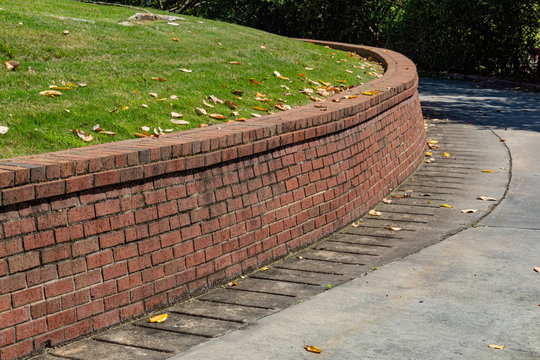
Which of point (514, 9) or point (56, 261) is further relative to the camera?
point (514, 9)

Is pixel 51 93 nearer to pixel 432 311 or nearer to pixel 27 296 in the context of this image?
pixel 27 296

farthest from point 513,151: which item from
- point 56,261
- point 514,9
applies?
point 514,9

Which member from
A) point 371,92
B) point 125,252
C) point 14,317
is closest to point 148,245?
point 125,252

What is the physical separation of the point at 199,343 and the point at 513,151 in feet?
23.2

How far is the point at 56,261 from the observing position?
178 inches

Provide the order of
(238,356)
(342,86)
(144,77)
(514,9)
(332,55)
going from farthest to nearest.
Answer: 1. (514,9)
2. (332,55)
3. (342,86)
4. (144,77)
5. (238,356)

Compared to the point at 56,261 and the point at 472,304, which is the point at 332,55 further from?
the point at 56,261

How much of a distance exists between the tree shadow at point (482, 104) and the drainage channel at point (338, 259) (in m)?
2.38

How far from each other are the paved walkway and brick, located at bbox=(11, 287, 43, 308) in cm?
87

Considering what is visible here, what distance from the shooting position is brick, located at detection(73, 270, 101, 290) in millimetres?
4656

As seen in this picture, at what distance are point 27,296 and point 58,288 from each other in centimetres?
22

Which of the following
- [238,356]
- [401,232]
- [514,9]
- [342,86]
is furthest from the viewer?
[514,9]

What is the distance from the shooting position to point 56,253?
4527 mm

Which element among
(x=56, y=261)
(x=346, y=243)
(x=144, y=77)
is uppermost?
(x=144, y=77)
